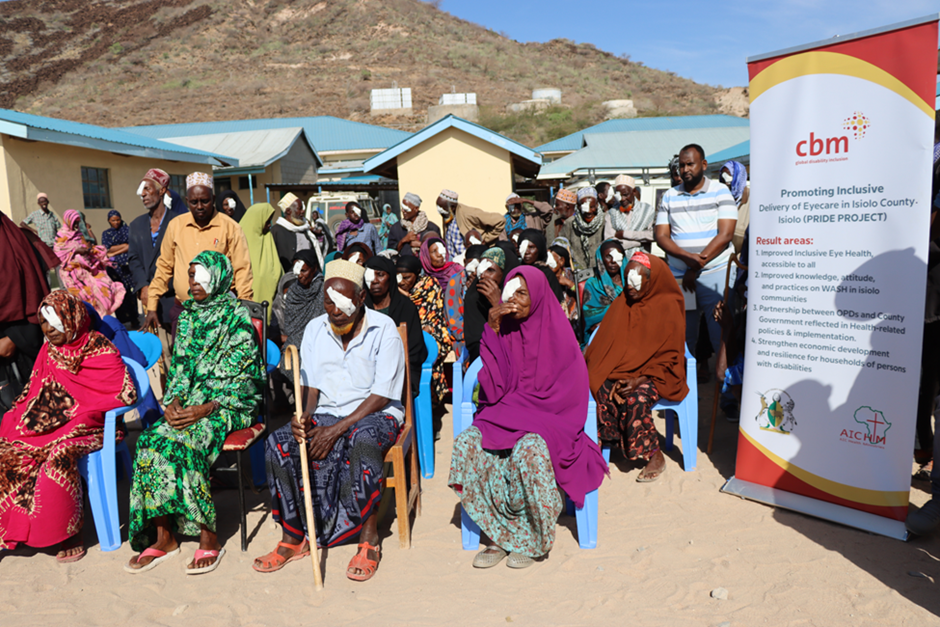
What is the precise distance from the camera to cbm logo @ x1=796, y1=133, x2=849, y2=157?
122 inches

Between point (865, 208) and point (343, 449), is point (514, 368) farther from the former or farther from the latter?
point (865, 208)

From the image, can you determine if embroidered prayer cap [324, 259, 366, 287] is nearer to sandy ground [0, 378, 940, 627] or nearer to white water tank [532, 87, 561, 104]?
sandy ground [0, 378, 940, 627]

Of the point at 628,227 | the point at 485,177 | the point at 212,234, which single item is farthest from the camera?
the point at 485,177

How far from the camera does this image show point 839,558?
302cm

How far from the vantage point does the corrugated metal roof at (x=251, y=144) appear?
18.8 metres

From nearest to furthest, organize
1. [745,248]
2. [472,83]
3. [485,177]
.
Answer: [745,248] → [485,177] → [472,83]

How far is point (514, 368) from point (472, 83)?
135ft

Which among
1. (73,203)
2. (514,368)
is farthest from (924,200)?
(73,203)

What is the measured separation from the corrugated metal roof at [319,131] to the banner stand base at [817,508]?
2075cm

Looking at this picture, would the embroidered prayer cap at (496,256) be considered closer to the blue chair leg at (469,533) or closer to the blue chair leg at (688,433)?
the blue chair leg at (688,433)

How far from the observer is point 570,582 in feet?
9.79

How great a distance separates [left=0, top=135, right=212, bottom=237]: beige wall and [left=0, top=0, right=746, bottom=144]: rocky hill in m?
18.5

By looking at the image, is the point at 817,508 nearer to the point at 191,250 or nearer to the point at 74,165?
the point at 191,250

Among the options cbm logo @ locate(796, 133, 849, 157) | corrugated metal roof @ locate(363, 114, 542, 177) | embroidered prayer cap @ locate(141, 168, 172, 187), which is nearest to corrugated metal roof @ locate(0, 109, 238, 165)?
corrugated metal roof @ locate(363, 114, 542, 177)
